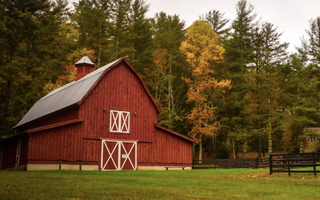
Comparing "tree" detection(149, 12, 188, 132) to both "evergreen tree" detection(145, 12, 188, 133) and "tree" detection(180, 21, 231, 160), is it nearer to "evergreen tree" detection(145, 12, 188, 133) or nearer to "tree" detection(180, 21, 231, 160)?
"evergreen tree" detection(145, 12, 188, 133)

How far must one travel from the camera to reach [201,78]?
3378 cm

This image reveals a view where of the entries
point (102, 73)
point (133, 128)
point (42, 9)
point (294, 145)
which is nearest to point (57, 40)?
point (42, 9)

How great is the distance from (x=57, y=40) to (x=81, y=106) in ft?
41.4

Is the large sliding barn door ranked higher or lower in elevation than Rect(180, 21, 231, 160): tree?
lower

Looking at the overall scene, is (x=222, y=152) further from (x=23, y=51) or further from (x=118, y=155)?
(x=23, y=51)

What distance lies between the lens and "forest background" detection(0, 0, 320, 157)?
31.0 metres

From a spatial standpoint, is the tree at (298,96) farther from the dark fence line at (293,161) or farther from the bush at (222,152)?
the dark fence line at (293,161)

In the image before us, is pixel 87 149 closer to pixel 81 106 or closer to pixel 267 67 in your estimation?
pixel 81 106

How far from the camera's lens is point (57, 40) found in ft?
104

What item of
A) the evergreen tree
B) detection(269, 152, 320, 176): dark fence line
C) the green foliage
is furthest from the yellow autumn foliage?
detection(269, 152, 320, 176): dark fence line

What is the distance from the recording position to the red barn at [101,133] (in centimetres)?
2038

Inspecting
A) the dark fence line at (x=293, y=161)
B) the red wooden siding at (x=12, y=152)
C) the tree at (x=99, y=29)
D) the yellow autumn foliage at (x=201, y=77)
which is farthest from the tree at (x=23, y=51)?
the dark fence line at (x=293, y=161)

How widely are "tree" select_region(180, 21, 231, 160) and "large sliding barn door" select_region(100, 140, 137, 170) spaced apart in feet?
33.6

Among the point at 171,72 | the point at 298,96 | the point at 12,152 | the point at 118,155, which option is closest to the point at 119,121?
the point at 118,155
